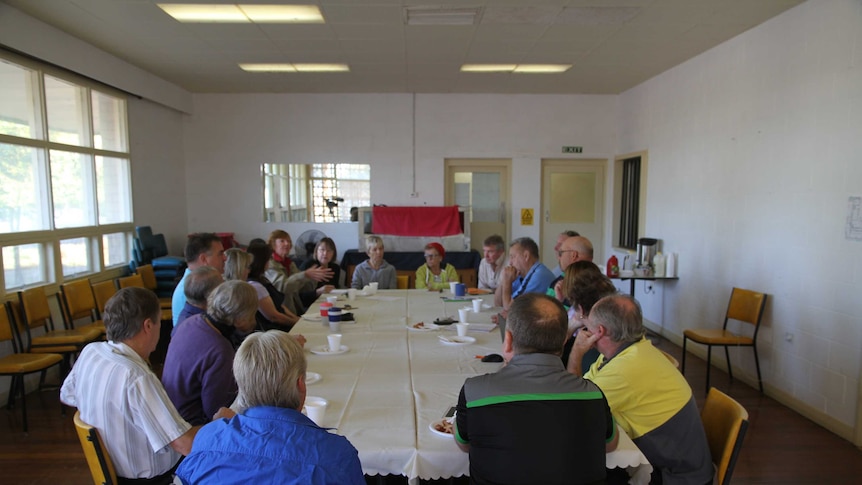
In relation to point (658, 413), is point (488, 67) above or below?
above

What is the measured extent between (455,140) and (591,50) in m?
2.97

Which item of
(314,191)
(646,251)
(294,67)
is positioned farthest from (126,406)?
(314,191)

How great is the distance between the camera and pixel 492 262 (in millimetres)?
5246

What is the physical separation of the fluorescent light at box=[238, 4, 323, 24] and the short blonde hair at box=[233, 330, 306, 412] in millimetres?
3801

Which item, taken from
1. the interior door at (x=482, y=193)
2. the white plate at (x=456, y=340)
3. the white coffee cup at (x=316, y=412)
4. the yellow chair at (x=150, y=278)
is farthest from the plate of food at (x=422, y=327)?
the interior door at (x=482, y=193)

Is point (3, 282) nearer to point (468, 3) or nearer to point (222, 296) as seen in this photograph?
point (222, 296)

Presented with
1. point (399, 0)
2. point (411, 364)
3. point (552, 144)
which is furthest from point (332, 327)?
point (552, 144)

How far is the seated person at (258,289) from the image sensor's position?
12.1 feet

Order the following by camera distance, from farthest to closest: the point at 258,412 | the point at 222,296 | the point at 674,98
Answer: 1. the point at 674,98
2. the point at 222,296
3. the point at 258,412

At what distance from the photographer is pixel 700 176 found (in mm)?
5785

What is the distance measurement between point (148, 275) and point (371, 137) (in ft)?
12.4

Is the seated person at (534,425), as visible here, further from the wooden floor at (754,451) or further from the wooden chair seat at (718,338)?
the wooden chair seat at (718,338)

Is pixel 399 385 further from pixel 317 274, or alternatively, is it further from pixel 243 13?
pixel 243 13

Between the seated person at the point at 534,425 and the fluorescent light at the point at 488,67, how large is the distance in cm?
548
